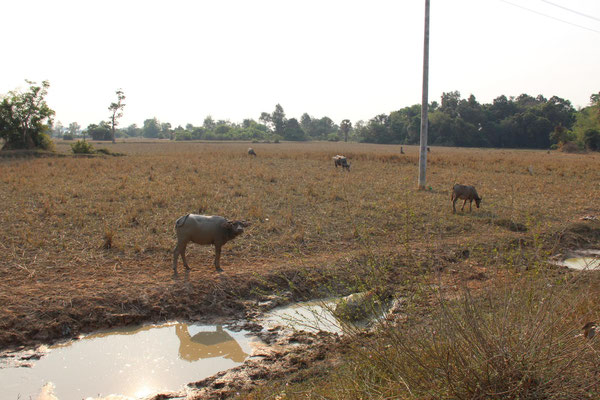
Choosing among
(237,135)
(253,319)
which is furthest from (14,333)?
(237,135)

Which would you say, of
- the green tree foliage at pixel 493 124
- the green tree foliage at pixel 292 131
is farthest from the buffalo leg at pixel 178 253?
the green tree foliage at pixel 292 131

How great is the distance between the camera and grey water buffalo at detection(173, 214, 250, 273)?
8219mm

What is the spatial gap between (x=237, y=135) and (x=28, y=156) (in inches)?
3768

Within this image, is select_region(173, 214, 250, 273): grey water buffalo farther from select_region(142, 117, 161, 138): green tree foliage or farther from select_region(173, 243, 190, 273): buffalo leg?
select_region(142, 117, 161, 138): green tree foliage

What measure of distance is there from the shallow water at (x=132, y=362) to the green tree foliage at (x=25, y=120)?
118 feet

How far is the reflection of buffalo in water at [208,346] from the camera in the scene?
20.0 feet

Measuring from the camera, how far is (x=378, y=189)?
17.9 metres

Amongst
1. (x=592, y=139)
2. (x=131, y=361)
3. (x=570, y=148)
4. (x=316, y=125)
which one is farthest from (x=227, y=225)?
(x=316, y=125)

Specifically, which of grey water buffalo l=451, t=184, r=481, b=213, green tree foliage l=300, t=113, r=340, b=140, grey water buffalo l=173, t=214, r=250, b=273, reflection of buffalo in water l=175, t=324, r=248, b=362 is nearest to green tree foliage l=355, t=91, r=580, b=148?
green tree foliage l=300, t=113, r=340, b=140

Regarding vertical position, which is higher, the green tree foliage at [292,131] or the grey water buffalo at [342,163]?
the green tree foliage at [292,131]

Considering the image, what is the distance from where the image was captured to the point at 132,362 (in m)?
5.84

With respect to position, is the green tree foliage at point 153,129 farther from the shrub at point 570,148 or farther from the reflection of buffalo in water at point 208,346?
the reflection of buffalo in water at point 208,346

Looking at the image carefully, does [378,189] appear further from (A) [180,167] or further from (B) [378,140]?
(B) [378,140]

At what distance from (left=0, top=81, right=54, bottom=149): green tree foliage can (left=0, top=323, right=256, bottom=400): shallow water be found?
118ft
